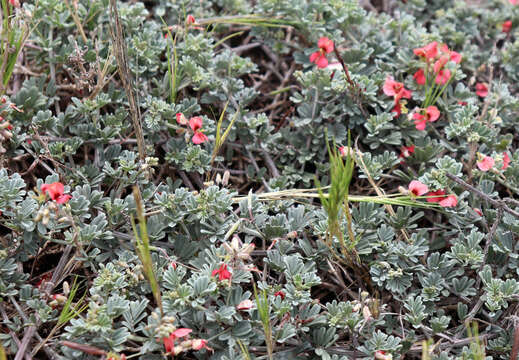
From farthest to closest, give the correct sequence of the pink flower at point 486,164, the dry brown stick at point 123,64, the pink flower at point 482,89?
the pink flower at point 482,89, the pink flower at point 486,164, the dry brown stick at point 123,64

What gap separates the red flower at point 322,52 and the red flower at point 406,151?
1.91ft

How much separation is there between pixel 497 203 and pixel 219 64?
5.01 feet

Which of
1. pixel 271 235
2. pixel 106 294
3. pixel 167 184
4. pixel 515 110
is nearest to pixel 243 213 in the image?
pixel 271 235

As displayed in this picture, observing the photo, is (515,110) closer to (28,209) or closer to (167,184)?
(167,184)

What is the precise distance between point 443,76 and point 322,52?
64 centimetres

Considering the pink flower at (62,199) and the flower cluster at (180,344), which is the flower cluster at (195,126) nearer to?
the pink flower at (62,199)

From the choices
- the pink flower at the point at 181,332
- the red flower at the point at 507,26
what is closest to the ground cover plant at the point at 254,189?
the pink flower at the point at 181,332

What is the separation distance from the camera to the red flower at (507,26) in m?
3.49

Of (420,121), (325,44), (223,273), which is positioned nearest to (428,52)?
(420,121)

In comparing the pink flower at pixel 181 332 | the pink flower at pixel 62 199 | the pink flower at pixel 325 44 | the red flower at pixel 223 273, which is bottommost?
the pink flower at pixel 181 332

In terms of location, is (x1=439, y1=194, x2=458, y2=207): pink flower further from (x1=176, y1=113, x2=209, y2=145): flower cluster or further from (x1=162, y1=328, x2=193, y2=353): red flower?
(x1=162, y1=328, x2=193, y2=353): red flower

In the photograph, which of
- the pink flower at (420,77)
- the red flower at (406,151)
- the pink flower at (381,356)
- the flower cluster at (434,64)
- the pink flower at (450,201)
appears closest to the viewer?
the pink flower at (381,356)

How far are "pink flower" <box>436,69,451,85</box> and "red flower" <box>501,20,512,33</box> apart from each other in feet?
3.18

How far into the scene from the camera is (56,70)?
286 centimetres
